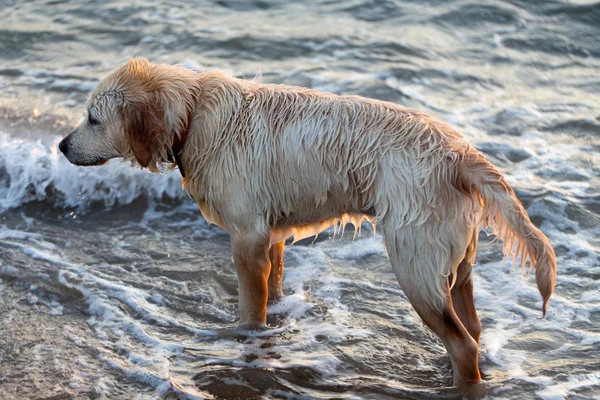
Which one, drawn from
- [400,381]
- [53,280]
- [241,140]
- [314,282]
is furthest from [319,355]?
[53,280]

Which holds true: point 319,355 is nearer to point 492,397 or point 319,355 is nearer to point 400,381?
point 400,381

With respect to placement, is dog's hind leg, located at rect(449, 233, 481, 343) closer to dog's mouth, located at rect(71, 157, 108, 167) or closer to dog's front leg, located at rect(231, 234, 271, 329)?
dog's front leg, located at rect(231, 234, 271, 329)

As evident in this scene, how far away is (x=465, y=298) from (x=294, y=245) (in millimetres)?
2206

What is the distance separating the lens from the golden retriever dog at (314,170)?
14.2ft

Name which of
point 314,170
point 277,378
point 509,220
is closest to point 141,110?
point 314,170

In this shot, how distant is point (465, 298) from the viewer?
190 inches

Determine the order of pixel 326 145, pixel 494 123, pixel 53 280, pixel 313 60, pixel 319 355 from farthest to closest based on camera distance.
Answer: pixel 313 60 < pixel 494 123 < pixel 53 280 < pixel 319 355 < pixel 326 145

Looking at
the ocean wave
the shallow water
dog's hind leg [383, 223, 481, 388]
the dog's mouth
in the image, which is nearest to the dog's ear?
the dog's mouth

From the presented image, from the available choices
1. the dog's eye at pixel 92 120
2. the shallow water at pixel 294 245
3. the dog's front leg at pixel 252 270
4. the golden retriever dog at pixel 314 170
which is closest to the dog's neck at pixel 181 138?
the golden retriever dog at pixel 314 170

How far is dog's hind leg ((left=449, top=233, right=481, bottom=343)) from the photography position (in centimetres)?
470

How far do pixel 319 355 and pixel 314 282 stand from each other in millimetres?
1089

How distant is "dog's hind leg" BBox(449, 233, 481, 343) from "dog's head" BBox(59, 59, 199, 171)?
76.3 inches

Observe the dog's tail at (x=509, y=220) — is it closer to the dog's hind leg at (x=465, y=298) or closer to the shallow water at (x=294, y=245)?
the dog's hind leg at (x=465, y=298)

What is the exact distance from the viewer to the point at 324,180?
4.69 metres
